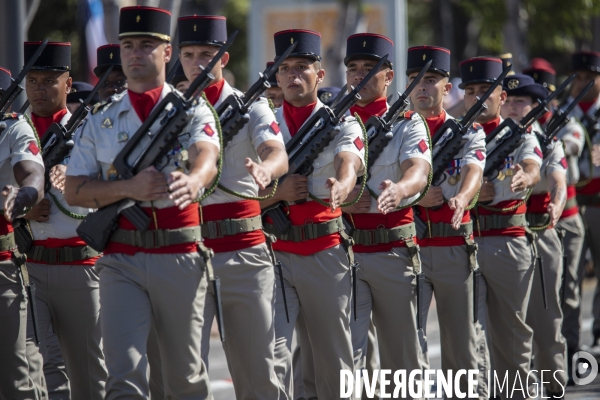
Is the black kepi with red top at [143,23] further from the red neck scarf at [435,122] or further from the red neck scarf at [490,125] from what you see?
the red neck scarf at [490,125]

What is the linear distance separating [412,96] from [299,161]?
1397 mm

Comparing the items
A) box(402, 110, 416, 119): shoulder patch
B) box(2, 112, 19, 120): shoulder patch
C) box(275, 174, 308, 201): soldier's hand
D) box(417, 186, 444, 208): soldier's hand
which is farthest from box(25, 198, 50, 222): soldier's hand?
box(417, 186, 444, 208): soldier's hand

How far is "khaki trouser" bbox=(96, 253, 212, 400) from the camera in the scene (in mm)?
5191

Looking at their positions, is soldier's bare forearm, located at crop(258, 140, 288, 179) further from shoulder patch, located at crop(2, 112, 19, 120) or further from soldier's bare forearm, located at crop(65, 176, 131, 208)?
shoulder patch, located at crop(2, 112, 19, 120)

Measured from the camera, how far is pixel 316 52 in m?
6.72

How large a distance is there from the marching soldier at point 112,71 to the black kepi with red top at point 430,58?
1.97m

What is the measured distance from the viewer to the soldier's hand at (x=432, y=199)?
7.22 meters

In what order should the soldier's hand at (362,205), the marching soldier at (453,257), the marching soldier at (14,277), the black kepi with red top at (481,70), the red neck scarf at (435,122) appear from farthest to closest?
1. the black kepi with red top at (481,70)
2. the red neck scarf at (435,122)
3. the marching soldier at (453,257)
4. the soldier's hand at (362,205)
5. the marching soldier at (14,277)

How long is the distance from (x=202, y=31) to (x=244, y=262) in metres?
1.34

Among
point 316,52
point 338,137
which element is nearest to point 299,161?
point 338,137

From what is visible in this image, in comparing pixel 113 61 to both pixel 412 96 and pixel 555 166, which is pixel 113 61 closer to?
pixel 412 96

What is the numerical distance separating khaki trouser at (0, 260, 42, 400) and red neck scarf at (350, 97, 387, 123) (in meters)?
2.35

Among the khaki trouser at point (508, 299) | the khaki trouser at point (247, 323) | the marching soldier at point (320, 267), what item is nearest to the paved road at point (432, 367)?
the khaki trouser at point (508, 299)

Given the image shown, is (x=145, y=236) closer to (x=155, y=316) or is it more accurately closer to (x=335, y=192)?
(x=155, y=316)
